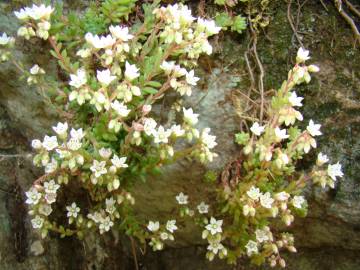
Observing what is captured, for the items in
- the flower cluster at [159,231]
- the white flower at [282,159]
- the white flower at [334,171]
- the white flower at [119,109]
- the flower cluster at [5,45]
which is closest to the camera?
the white flower at [119,109]

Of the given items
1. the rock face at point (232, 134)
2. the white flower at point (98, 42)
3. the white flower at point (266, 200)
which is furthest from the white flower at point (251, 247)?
the white flower at point (98, 42)

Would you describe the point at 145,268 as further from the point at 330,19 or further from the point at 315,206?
the point at 330,19

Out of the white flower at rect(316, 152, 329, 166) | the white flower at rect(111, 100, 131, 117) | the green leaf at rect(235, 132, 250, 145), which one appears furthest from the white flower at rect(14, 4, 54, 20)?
the white flower at rect(316, 152, 329, 166)

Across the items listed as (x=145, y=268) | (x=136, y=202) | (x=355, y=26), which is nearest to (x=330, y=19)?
(x=355, y=26)

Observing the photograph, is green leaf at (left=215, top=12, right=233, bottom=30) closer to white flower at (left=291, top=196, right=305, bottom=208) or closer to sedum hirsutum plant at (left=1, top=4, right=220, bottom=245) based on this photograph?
sedum hirsutum plant at (left=1, top=4, right=220, bottom=245)

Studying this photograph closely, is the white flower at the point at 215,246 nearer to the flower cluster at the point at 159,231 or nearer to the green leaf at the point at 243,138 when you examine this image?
the flower cluster at the point at 159,231

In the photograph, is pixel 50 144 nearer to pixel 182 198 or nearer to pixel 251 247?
pixel 182 198
